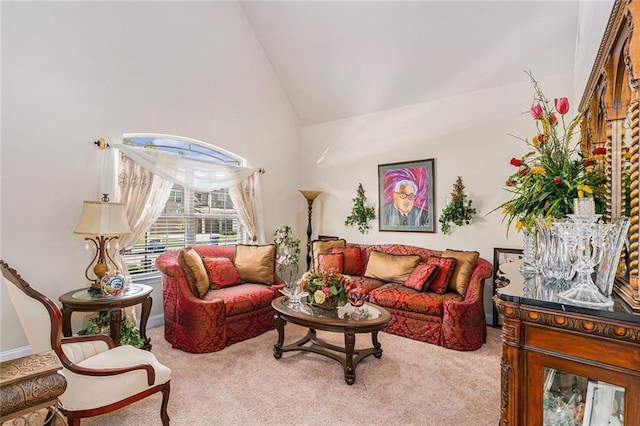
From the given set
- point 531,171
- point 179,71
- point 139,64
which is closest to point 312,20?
point 179,71

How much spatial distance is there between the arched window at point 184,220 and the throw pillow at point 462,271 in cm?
331

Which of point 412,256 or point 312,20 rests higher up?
point 312,20

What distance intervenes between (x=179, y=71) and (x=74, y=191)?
2.05 meters

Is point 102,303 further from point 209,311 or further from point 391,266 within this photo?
point 391,266

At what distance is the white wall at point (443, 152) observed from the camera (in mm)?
4355

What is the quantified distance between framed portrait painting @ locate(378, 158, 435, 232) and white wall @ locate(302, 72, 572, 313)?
0.09 metres

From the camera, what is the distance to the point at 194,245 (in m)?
4.84

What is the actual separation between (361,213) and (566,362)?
14.7 feet

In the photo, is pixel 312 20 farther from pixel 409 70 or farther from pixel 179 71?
pixel 179 71

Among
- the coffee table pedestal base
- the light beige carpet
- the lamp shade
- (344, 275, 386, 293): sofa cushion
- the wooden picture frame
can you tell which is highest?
the lamp shade

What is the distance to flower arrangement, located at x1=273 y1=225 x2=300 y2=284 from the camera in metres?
5.63

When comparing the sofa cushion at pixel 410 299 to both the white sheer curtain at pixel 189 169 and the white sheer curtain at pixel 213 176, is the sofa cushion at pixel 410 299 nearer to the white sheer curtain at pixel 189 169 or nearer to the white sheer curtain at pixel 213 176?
the white sheer curtain at pixel 213 176

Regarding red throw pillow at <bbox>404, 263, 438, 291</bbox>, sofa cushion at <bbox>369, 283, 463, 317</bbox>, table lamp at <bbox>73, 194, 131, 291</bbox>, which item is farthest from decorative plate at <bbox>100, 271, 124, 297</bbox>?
red throw pillow at <bbox>404, 263, 438, 291</bbox>

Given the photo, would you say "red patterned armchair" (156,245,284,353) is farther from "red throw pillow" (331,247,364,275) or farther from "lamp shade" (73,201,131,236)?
"red throw pillow" (331,247,364,275)
